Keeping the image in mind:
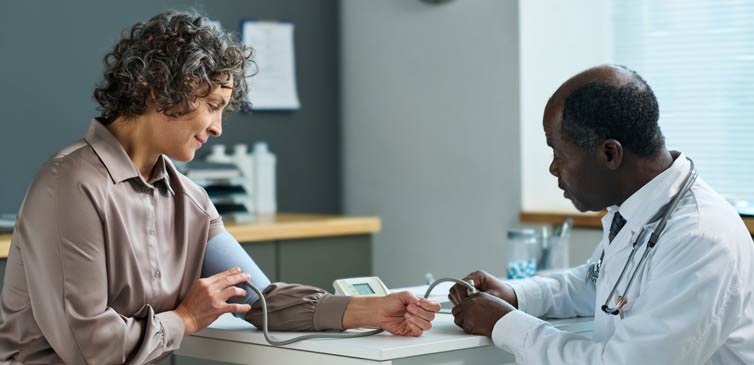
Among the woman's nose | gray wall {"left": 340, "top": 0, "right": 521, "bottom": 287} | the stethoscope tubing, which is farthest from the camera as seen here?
gray wall {"left": 340, "top": 0, "right": 521, "bottom": 287}

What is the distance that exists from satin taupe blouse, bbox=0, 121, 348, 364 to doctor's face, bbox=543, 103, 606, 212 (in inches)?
19.7

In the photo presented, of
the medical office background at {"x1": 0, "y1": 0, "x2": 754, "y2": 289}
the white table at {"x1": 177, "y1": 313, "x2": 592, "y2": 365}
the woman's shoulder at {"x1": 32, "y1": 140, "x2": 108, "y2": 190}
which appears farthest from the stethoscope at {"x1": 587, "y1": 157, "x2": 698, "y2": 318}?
the medical office background at {"x1": 0, "y1": 0, "x2": 754, "y2": 289}

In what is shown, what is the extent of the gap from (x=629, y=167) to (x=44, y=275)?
3.36ft

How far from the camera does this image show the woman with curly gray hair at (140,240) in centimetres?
184

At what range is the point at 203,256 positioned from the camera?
2.17 metres

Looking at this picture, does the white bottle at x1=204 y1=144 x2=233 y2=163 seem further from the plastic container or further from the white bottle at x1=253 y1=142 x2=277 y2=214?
the plastic container

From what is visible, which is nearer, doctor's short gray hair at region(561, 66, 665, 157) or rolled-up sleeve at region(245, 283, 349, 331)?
doctor's short gray hair at region(561, 66, 665, 157)

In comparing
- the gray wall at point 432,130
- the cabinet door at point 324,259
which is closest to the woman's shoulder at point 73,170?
the cabinet door at point 324,259

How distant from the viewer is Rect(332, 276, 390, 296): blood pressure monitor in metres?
2.20

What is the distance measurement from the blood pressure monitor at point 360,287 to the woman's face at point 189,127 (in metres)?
0.41

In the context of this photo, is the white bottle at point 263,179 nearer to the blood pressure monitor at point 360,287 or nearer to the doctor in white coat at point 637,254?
the blood pressure monitor at point 360,287

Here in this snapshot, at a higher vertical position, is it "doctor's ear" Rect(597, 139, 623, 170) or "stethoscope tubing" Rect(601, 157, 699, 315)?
"doctor's ear" Rect(597, 139, 623, 170)

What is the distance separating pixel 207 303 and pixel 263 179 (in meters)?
2.11

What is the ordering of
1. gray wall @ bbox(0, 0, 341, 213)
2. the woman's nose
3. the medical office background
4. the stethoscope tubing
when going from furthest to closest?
gray wall @ bbox(0, 0, 341, 213)
the medical office background
the woman's nose
the stethoscope tubing
